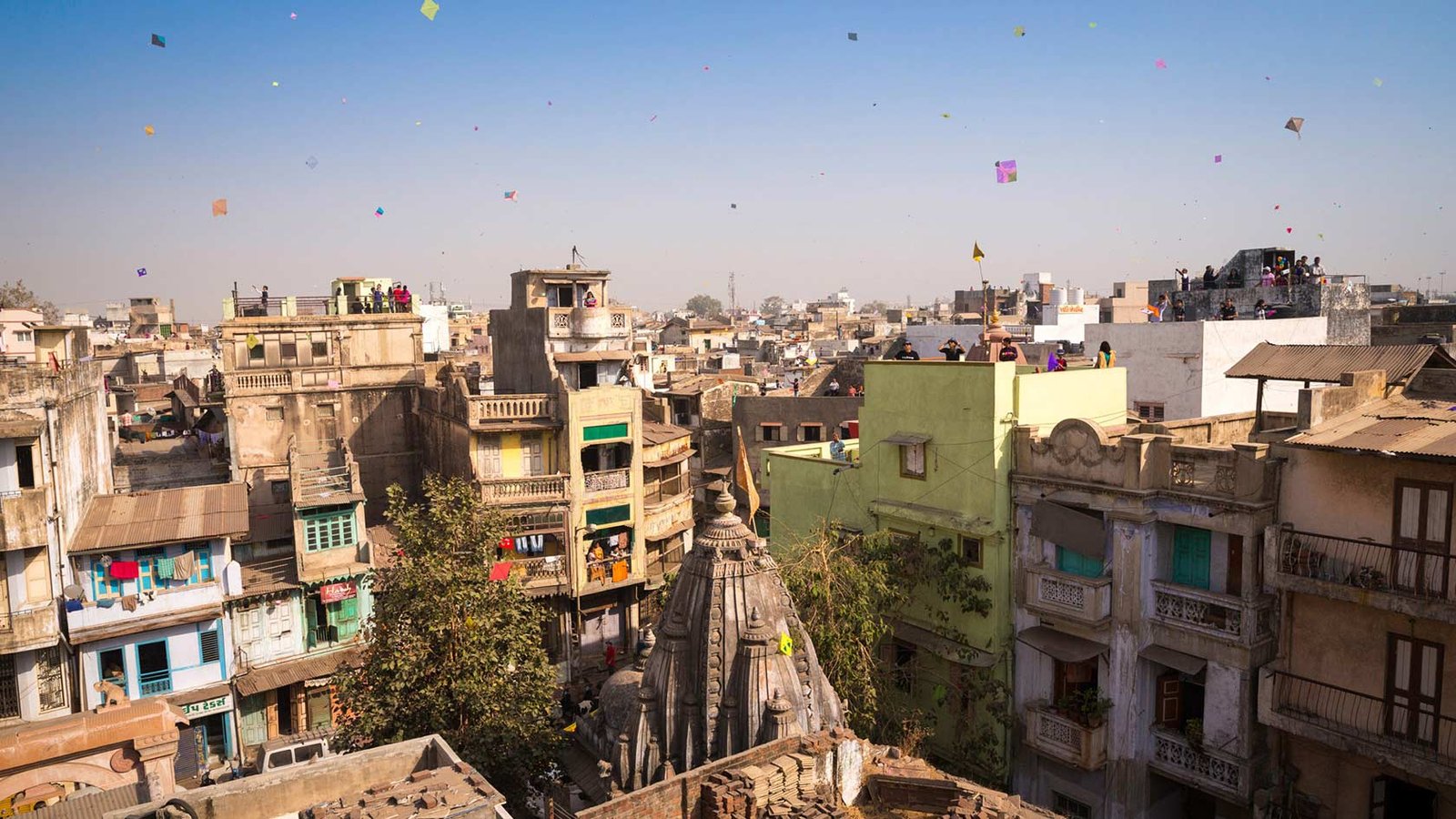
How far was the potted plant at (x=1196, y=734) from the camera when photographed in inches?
808

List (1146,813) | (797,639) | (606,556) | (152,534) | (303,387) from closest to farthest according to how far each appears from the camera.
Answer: (797,639) < (1146,813) < (152,534) < (606,556) < (303,387)

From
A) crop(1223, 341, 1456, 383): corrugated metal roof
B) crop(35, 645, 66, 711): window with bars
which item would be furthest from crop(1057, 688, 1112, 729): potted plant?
crop(35, 645, 66, 711): window with bars

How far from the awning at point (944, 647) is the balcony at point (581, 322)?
68.6 feet

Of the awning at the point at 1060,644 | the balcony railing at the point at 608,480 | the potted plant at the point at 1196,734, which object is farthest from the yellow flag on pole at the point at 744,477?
the balcony railing at the point at 608,480

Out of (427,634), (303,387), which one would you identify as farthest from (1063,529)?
(303,387)

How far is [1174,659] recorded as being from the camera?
20766 millimetres

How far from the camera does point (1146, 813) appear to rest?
21.7 meters

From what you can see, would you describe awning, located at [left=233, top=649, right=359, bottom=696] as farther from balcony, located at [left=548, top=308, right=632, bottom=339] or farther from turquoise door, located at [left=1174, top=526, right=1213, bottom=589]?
turquoise door, located at [left=1174, top=526, right=1213, bottom=589]

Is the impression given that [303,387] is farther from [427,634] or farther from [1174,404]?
[1174,404]

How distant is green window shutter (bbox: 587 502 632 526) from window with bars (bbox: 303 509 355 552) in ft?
29.8

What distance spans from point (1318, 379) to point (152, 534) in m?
31.2

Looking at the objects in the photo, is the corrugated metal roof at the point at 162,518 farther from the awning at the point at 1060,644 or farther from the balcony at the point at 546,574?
the awning at the point at 1060,644

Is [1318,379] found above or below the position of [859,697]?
above

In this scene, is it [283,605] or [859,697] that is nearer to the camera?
[859,697]
